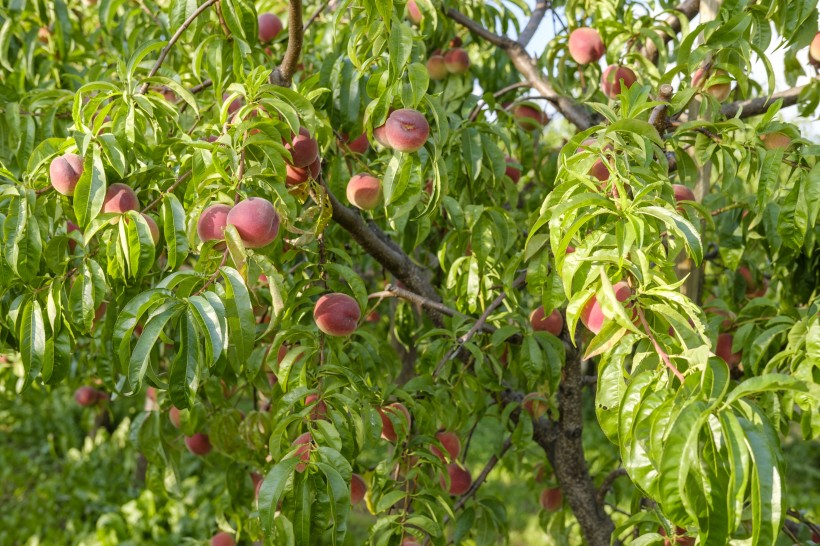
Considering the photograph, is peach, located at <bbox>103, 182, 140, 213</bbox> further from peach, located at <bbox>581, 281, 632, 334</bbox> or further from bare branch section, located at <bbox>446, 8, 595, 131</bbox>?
bare branch section, located at <bbox>446, 8, 595, 131</bbox>

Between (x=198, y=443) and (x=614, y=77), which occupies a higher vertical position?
(x=614, y=77)

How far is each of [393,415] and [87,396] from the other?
1.82 metres

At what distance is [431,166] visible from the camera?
1363 mm

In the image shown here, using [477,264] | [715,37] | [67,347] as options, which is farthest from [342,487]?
[715,37]

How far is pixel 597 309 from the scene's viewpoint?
0.94 meters

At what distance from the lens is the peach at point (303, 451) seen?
969 mm

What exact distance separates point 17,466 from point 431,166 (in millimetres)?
3903

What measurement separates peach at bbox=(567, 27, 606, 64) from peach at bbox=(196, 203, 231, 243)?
1119mm

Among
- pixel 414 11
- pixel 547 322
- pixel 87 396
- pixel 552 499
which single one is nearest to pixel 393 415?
pixel 547 322

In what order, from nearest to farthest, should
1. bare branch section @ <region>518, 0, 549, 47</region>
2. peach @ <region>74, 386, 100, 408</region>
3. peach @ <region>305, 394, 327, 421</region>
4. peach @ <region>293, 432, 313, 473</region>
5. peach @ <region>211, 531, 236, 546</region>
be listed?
peach @ <region>293, 432, 313, 473</region>
peach @ <region>305, 394, 327, 421</region>
peach @ <region>211, 531, 236, 546</region>
bare branch section @ <region>518, 0, 549, 47</region>
peach @ <region>74, 386, 100, 408</region>

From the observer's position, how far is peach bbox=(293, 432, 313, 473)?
3.18ft

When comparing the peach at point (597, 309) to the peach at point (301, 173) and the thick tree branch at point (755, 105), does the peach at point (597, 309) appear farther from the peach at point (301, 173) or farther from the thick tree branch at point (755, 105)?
the thick tree branch at point (755, 105)

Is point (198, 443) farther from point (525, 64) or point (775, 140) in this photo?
point (775, 140)

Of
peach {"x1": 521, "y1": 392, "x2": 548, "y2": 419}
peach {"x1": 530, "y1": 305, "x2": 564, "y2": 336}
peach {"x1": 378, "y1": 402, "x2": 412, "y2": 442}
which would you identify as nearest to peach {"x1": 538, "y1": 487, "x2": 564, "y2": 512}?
peach {"x1": 521, "y1": 392, "x2": 548, "y2": 419}
